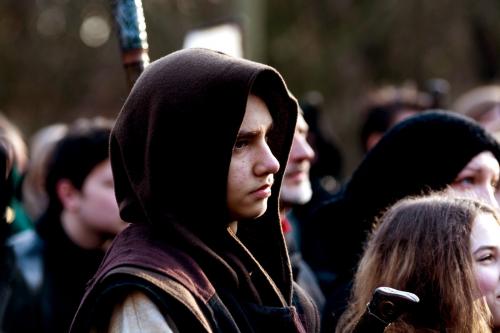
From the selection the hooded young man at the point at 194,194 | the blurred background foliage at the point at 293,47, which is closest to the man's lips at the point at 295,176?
the hooded young man at the point at 194,194

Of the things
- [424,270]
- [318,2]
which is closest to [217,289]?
[424,270]

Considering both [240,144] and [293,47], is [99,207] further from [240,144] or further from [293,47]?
[293,47]

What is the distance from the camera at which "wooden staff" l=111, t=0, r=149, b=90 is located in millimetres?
3936

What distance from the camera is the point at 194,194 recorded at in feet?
10.4

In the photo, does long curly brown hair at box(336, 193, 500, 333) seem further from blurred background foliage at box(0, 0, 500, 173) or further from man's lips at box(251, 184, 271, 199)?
blurred background foliage at box(0, 0, 500, 173)

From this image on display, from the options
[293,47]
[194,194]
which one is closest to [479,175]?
[194,194]

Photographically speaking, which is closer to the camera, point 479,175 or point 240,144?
point 240,144

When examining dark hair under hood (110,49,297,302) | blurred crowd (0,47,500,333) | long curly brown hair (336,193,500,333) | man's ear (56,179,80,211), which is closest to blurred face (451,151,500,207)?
blurred crowd (0,47,500,333)

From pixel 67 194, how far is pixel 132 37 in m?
1.80

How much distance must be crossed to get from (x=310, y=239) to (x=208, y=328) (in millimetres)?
2471

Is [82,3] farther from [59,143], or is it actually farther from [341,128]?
[59,143]

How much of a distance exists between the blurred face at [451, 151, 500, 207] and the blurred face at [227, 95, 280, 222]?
4.96 feet

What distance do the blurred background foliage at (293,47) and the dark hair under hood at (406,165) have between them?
12975 millimetres

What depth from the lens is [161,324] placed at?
9.61ft
